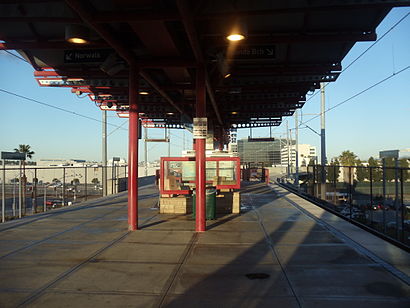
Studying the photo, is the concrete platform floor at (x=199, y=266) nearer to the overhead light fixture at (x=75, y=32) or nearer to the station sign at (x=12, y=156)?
the station sign at (x=12, y=156)

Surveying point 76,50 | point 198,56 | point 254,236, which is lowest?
point 254,236

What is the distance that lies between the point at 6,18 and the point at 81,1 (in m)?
2.66

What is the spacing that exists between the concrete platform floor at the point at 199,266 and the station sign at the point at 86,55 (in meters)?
5.39

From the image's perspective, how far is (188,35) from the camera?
8.38 metres

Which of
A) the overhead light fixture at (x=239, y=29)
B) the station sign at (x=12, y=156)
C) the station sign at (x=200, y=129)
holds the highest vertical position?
the overhead light fixture at (x=239, y=29)

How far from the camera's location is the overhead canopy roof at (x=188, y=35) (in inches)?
314

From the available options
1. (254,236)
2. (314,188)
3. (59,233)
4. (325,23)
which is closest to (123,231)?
(59,233)

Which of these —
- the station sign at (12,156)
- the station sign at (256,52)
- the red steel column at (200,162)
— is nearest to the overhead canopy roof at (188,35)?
the station sign at (256,52)

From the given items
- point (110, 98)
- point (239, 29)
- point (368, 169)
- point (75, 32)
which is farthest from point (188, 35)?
point (368, 169)

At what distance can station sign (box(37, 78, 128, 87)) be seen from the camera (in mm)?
16344

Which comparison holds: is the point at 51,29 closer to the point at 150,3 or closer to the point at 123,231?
the point at 150,3

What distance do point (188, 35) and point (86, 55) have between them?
16.2ft

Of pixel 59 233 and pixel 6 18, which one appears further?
pixel 59 233

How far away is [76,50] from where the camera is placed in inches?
467
